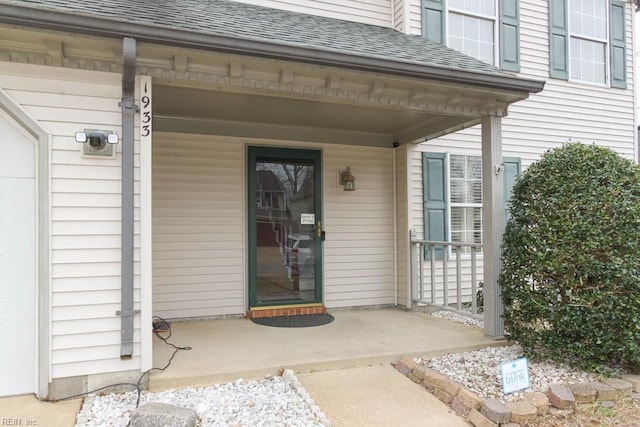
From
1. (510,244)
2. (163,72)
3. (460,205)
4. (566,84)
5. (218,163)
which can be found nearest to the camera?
(163,72)

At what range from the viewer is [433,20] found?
539cm

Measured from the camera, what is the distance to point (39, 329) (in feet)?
8.70

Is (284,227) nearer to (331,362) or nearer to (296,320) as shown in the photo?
(296,320)

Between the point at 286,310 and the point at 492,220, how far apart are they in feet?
7.75

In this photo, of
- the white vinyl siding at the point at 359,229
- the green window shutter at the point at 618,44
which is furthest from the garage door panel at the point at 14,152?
the green window shutter at the point at 618,44

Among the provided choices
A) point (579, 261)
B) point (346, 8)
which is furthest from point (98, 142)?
point (346, 8)

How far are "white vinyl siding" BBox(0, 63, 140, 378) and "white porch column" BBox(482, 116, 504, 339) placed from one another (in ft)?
9.49

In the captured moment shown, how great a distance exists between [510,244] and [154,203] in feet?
11.2

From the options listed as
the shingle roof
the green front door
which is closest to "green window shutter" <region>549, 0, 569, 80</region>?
the shingle roof

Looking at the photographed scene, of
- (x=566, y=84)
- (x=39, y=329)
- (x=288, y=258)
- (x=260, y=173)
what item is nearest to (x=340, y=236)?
(x=288, y=258)

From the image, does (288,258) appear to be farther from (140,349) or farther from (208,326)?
(140,349)

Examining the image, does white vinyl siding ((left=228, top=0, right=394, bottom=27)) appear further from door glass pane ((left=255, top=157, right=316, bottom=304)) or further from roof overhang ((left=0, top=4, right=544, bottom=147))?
door glass pane ((left=255, top=157, right=316, bottom=304))

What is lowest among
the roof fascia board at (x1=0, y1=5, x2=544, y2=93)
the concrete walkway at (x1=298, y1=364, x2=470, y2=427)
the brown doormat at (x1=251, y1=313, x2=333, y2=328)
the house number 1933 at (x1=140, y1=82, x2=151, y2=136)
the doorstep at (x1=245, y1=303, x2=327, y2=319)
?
the concrete walkway at (x1=298, y1=364, x2=470, y2=427)

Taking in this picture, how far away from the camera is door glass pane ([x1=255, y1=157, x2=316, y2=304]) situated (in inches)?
185
